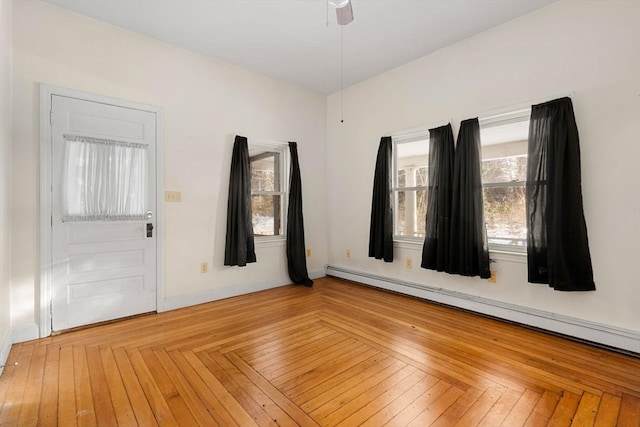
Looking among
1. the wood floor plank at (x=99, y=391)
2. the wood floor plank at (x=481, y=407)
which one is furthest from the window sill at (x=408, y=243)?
the wood floor plank at (x=99, y=391)

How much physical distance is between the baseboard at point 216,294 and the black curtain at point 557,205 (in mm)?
3073

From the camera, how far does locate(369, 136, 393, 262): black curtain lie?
13.5 ft

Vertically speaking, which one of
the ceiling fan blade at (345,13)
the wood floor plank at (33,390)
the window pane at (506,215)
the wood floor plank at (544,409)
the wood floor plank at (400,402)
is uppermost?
the ceiling fan blade at (345,13)

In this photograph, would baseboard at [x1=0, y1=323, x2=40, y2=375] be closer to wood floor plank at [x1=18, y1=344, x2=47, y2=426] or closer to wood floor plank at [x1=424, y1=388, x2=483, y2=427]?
wood floor plank at [x1=18, y1=344, x2=47, y2=426]

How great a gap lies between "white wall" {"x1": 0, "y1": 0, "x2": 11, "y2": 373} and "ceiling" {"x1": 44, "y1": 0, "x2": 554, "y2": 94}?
0.66 meters

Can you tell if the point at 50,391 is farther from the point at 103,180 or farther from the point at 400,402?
the point at 400,402

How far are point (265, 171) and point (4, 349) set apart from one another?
122 inches

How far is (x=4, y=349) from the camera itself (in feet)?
7.52

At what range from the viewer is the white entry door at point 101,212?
Result: 284 centimetres

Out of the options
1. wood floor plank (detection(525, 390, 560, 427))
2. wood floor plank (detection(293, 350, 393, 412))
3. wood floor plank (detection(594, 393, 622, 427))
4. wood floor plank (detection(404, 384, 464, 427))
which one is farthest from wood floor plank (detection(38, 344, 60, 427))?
wood floor plank (detection(594, 393, 622, 427))

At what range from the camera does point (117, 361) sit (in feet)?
7.57

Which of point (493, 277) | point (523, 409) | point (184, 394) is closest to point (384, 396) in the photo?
point (523, 409)

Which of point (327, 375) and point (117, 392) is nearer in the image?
point (117, 392)

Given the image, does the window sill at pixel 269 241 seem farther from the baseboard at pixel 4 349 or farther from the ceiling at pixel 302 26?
the baseboard at pixel 4 349
